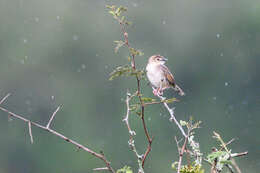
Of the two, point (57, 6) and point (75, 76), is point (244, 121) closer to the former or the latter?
point (75, 76)

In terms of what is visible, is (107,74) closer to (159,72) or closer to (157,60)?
(157,60)

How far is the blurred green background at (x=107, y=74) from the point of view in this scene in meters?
23.3

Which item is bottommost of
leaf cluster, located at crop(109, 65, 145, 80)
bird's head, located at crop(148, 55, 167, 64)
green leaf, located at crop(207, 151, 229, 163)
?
green leaf, located at crop(207, 151, 229, 163)

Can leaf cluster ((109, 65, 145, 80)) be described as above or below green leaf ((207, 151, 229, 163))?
above

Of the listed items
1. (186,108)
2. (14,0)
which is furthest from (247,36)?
(14,0)

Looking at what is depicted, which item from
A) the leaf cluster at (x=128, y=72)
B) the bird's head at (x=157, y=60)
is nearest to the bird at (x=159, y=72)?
the bird's head at (x=157, y=60)

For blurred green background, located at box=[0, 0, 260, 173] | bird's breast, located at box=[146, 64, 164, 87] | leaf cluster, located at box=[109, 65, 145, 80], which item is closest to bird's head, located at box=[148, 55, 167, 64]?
bird's breast, located at box=[146, 64, 164, 87]

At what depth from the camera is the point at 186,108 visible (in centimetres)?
2331

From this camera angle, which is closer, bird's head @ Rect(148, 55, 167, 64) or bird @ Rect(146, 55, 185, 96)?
bird @ Rect(146, 55, 185, 96)

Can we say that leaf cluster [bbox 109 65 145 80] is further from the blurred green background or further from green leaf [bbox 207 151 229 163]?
the blurred green background

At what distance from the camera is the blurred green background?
23.3m

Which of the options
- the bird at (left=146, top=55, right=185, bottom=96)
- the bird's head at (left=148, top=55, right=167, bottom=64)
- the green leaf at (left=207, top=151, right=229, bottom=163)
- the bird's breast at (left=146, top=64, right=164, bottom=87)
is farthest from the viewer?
the bird's head at (left=148, top=55, right=167, bottom=64)

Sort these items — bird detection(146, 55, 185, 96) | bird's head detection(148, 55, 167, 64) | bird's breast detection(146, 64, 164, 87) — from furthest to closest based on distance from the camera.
→ bird's head detection(148, 55, 167, 64) → bird detection(146, 55, 185, 96) → bird's breast detection(146, 64, 164, 87)

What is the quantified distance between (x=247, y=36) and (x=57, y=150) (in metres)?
8.84
